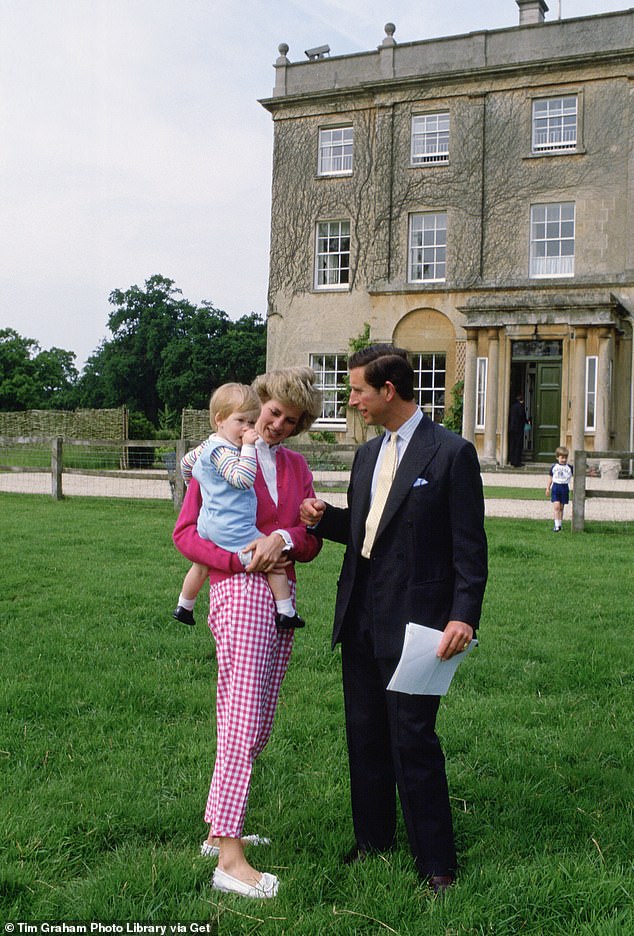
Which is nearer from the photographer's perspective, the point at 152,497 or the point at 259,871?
the point at 259,871

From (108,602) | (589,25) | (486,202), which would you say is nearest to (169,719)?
(108,602)

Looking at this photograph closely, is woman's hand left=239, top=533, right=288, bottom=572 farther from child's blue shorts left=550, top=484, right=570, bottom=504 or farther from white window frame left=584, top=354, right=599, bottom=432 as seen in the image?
white window frame left=584, top=354, right=599, bottom=432

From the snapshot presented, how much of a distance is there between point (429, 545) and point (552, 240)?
24.6 metres

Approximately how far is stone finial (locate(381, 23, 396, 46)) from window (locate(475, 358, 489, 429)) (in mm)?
10363

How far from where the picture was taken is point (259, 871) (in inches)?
133

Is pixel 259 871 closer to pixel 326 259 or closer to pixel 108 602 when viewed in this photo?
pixel 108 602

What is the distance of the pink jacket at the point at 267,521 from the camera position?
11.4 ft

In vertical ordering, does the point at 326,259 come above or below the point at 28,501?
above

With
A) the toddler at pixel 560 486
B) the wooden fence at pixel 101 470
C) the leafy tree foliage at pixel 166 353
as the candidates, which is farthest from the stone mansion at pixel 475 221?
the leafy tree foliage at pixel 166 353

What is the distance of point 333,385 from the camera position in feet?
94.5

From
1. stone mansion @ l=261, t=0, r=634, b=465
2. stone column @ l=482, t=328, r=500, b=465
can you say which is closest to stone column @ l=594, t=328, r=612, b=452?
stone mansion @ l=261, t=0, r=634, b=465

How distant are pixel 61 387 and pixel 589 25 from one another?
4312 cm

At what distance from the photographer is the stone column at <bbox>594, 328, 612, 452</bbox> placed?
23750mm

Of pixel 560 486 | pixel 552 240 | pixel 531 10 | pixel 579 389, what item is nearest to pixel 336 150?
pixel 531 10
